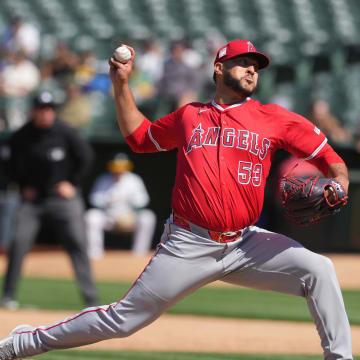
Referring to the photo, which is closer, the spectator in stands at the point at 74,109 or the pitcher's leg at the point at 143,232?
the pitcher's leg at the point at 143,232

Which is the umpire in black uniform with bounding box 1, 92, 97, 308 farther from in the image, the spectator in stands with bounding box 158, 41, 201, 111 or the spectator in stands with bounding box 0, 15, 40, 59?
the spectator in stands with bounding box 0, 15, 40, 59

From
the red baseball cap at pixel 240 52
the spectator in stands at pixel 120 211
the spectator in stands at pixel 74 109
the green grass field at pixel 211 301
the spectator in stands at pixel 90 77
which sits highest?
the spectator in stands at pixel 90 77

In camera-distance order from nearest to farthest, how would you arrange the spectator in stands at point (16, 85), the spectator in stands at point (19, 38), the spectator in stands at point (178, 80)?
the spectator in stands at point (178, 80) < the spectator in stands at point (16, 85) < the spectator in stands at point (19, 38)

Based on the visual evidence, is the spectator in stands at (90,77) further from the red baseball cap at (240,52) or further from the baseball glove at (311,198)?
the baseball glove at (311,198)

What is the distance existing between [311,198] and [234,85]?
672mm

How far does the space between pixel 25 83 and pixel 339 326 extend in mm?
10540

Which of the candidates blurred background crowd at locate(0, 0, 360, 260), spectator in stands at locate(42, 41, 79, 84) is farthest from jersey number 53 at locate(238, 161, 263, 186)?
spectator in stands at locate(42, 41, 79, 84)

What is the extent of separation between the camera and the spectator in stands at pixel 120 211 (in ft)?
42.0

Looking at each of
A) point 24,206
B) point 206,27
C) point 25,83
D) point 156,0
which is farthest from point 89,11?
point 24,206

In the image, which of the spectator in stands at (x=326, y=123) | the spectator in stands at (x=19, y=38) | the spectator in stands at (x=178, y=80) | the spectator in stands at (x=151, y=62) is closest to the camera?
the spectator in stands at (x=326, y=123)

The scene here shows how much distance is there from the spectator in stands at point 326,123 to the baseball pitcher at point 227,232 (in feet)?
27.4

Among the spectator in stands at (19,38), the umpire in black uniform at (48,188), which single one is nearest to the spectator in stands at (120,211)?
the spectator in stands at (19,38)

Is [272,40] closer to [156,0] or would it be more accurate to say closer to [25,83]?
[156,0]

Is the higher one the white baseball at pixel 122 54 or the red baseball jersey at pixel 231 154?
the white baseball at pixel 122 54
